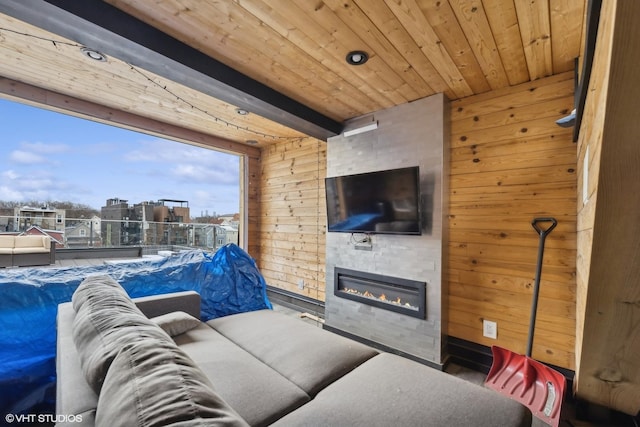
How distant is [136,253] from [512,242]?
228 inches

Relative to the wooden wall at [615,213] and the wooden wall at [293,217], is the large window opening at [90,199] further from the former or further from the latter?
the wooden wall at [615,213]

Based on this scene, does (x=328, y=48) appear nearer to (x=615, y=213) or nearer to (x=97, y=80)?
(x=615, y=213)

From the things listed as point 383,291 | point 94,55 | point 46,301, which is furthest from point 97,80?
point 383,291

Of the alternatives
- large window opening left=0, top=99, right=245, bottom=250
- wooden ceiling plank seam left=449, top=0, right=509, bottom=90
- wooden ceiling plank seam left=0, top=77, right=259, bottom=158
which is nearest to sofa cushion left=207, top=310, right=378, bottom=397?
wooden ceiling plank seam left=449, top=0, right=509, bottom=90

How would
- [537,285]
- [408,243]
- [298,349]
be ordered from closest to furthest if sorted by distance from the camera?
[298,349], [537,285], [408,243]

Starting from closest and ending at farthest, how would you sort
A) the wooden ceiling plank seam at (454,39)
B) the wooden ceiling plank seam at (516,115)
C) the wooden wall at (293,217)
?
the wooden ceiling plank seam at (454,39) → the wooden ceiling plank seam at (516,115) → the wooden wall at (293,217)

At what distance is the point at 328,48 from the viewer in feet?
6.17

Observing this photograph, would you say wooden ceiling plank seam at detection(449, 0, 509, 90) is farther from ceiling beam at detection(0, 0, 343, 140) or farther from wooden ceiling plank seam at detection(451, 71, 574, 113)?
ceiling beam at detection(0, 0, 343, 140)

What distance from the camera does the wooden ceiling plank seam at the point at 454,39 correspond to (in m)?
1.53

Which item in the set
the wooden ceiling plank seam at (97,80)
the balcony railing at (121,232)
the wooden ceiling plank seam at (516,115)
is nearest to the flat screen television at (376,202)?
the wooden ceiling plank seam at (516,115)

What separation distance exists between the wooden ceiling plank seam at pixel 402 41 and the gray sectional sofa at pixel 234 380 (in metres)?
1.83

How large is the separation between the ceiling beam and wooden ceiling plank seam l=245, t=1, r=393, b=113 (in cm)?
58

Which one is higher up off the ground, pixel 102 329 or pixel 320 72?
pixel 320 72

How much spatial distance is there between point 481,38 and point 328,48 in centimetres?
97
